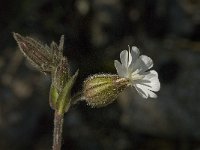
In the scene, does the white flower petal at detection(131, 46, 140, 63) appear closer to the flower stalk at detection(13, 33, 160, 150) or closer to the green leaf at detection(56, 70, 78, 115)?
the flower stalk at detection(13, 33, 160, 150)

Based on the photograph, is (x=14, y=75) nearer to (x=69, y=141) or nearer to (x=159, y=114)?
(x=69, y=141)

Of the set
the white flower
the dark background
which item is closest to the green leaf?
the white flower

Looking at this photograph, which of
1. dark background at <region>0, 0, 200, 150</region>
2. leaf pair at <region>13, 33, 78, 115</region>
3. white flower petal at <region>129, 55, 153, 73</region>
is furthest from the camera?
dark background at <region>0, 0, 200, 150</region>

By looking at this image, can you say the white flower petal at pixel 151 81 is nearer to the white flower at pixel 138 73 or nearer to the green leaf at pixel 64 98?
the white flower at pixel 138 73

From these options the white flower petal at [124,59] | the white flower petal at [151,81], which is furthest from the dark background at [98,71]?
the white flower petal at [124,59]

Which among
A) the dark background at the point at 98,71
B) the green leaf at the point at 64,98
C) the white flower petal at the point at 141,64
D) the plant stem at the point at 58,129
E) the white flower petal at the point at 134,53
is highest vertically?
the dark background at the point at 98,71

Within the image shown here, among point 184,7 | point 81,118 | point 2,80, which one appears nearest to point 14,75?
point 2,80
